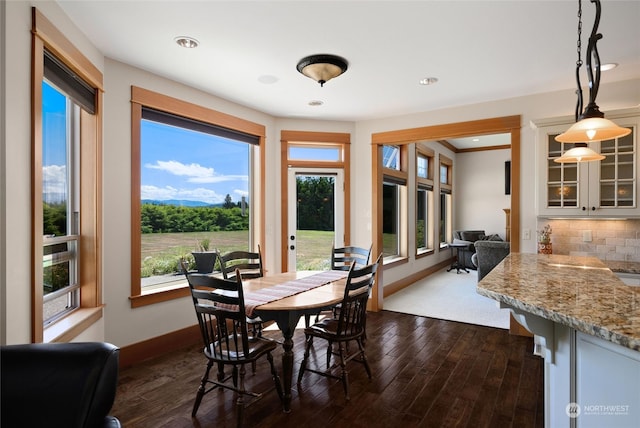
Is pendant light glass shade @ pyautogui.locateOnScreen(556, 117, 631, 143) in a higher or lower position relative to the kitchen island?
higher

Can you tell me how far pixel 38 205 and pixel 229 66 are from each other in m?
1.94

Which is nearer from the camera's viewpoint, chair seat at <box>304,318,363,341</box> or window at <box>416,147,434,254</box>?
chair seat at <box>304,318,363,341</box>

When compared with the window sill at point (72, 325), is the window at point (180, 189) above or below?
above

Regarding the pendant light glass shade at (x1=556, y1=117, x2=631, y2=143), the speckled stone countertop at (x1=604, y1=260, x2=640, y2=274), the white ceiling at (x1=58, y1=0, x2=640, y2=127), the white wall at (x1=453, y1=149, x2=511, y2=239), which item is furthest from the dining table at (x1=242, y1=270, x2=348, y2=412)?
the white wall at (x1=453, y1=149, x2=511, y2=239)

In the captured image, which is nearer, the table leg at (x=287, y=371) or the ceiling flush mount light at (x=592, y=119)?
the ceiling flush mount light at (x=592, y=119)

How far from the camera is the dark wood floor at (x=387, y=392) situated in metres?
2.30

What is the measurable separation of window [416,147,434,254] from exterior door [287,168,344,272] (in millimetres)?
2656

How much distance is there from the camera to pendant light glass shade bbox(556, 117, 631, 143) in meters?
1.91

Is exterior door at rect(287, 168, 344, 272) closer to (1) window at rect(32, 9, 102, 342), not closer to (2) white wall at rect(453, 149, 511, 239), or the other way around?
(1) window at rect(32, 9, 102, 342)

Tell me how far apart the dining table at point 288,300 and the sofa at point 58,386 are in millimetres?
1160

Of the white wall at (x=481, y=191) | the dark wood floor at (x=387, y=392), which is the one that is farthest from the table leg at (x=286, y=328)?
the white wall at (x=481, y=191)

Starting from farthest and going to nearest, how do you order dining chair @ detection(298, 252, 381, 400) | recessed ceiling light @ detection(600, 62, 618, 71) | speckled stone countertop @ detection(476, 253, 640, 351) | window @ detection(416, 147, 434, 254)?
window @ detection(416, 147, 434, 254) < recessed ceiling light @ detection(600, 62, 618, 71) < dining chair @ detection(298, 252, 381, 400) < speckled stone countertop @ detection(476, 253, 640, 351)

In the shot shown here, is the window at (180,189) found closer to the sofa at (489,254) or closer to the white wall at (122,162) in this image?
the white wall at (122,162)

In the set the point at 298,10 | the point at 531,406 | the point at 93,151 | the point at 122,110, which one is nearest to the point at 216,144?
the point at 122,110
